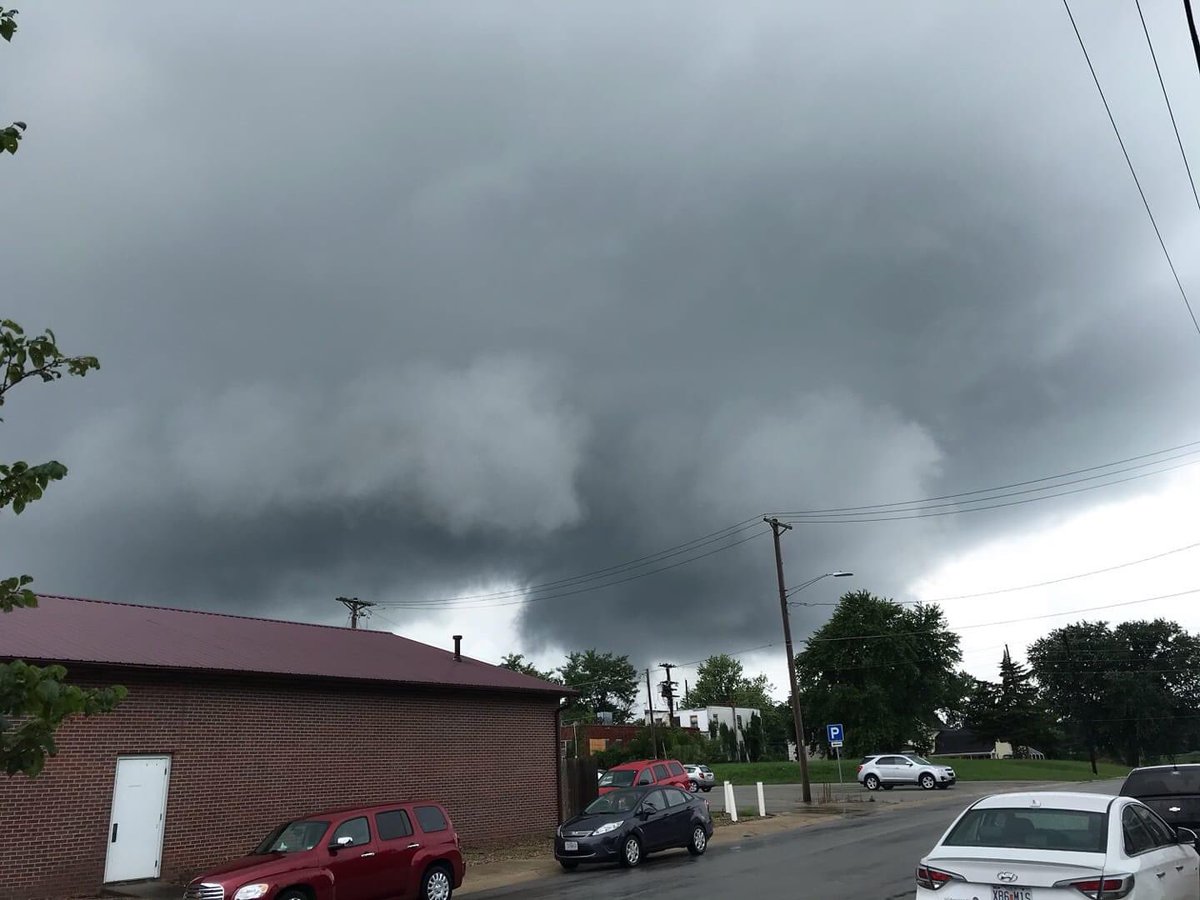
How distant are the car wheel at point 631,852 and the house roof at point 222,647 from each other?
6.96 m

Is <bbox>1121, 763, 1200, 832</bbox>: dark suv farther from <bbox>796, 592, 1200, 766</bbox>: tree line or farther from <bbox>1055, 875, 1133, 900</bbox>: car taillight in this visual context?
<bbox>796, 592, 1200, 766</bbox>: tree line

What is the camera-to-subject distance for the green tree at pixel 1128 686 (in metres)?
97.4

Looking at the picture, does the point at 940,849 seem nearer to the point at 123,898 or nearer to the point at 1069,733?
the point at 123,898

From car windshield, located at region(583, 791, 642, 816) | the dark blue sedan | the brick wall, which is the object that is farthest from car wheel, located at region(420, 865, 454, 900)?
the brick wall

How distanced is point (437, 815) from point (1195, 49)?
15.0 meters

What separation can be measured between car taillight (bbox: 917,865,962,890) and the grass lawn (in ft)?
159

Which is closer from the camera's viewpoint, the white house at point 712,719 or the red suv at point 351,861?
the red suv at point 351,861

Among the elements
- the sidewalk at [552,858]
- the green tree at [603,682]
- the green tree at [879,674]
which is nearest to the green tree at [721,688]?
the green tree at [603,682]

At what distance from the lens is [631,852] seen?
1872 cm

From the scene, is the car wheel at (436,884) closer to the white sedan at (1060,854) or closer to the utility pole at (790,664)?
the white sedan at (1060,854)

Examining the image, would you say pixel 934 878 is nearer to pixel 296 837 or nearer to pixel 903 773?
pixel 296 837

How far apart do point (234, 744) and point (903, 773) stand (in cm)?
3696

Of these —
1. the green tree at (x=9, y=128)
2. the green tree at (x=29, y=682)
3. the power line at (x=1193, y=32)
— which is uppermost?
the power line at (x=1193, y=32)

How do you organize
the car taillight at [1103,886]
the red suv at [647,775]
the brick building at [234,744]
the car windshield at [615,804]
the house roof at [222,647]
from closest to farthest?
1. the car taillight at [1103,886]
2. the brick building at [234,744]
3. the house roof at [222,647]
4. the car windshield at [615,804]
5. the red suv at [647,775]
